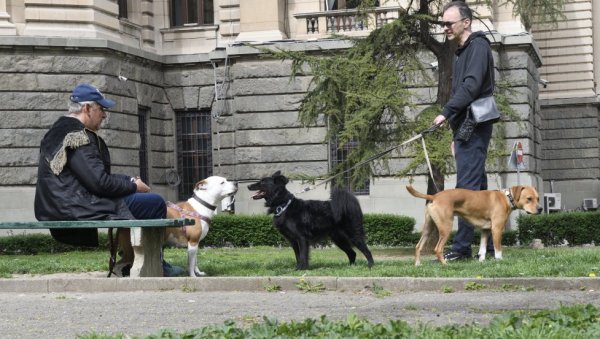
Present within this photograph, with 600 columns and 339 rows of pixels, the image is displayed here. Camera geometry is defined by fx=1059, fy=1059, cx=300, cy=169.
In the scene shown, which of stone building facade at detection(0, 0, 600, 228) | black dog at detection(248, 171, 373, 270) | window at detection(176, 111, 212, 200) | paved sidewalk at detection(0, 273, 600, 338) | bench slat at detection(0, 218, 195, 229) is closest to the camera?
paved sidewalk at detection(0, 273, 600, 338)

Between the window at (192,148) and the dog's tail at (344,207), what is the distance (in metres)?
19.3

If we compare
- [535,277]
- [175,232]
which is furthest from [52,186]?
[535,277]

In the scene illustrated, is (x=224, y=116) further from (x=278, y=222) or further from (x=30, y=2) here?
(x=278, y=222)

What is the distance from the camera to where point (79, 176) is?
9.91 metres

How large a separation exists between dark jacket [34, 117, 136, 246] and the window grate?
19.6 metres

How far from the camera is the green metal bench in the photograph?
32.2 ft

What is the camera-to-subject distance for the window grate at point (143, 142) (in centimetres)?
2977

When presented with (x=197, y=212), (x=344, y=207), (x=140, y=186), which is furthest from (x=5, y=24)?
(x=140, y=186)

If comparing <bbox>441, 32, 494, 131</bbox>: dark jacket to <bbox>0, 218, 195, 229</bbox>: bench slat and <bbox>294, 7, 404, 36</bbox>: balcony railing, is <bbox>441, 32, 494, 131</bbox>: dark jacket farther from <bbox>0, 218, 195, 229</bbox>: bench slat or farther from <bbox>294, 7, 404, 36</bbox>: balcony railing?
<bbox>294, 7, 404, 36</bbox>: balcony railing

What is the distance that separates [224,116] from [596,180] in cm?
2205

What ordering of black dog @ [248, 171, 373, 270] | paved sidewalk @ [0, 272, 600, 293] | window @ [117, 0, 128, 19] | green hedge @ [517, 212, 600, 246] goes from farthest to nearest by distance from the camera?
window @ [117, 0, 128, 19], green hedge @ [517, 212, 600, 246], black dog @ [248, 171, 373, 270], paved sidewalk @ [0, 272, 600, 293]

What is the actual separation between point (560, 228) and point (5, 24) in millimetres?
14037

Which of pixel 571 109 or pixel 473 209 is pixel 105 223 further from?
pixel 571 109

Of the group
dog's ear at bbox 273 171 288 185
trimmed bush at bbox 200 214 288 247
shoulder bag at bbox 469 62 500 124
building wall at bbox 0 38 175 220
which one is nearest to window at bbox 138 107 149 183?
building wall at bbox 0 38 175 220
